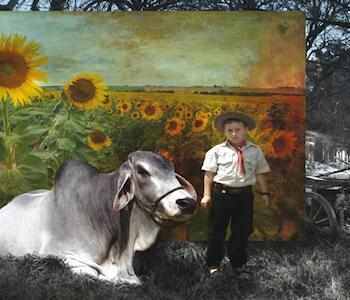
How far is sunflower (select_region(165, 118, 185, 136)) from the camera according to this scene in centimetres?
516

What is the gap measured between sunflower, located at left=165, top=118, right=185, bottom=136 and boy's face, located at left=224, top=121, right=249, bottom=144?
726mm

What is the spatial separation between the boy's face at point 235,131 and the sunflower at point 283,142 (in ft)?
2.43

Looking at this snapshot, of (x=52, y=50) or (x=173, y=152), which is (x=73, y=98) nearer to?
(x=52, y=50)

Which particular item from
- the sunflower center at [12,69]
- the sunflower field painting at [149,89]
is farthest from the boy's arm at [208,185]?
the sunflower center at [12,69]

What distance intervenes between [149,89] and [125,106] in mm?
237

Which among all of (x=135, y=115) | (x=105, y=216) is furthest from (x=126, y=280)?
(x=135, y=115)

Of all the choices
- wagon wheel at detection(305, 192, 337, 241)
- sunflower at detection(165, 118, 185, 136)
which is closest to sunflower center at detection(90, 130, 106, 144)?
sunflower at detection(165, 118, 185, 136)

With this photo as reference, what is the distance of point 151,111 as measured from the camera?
5160mm

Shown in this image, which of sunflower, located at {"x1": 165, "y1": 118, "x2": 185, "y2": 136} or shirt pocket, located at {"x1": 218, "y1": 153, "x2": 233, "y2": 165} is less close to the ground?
sunflower, located at {"x1": 165, "y1": 118, "x2": 185, "y2": 136}

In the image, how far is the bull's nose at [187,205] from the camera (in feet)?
12.9

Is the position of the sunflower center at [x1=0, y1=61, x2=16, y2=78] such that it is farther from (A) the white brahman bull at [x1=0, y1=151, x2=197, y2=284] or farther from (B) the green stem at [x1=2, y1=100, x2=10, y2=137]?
(A) the white brahman bull at [x1=0, y1=151, x2=197, y2=284]

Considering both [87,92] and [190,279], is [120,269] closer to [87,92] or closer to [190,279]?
[190,279]

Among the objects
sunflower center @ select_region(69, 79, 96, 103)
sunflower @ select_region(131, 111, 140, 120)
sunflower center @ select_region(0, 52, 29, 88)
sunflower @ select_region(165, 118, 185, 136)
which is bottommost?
sunflower @ select_region(165, 118, 185, 136)

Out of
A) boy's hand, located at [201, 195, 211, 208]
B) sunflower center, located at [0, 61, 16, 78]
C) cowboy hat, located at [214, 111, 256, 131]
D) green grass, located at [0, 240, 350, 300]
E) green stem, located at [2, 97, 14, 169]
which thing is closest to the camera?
green grass, located at [0, 240, 350, 300]
